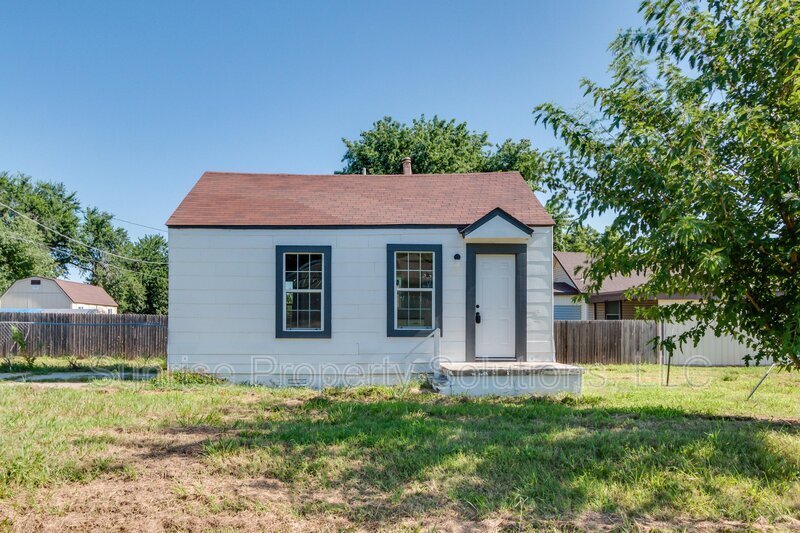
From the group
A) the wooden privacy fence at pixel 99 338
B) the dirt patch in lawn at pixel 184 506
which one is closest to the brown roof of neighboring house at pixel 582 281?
the dirt patch in lawn at pixel 184 506

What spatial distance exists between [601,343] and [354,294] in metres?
8.95

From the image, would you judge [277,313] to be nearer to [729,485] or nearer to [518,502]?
[518,502]

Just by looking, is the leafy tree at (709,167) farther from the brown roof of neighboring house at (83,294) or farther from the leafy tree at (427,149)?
the brown roof of neighboring house at (83,294)

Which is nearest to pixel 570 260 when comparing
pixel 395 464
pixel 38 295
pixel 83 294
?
pixel 395 464

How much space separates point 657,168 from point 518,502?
390cm

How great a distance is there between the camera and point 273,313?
9102 mm

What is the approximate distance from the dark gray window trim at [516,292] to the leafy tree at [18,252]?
35.4 m

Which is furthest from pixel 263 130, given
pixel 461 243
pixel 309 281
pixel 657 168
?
pixel 657 168

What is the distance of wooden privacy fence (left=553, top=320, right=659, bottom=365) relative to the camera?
14.3m

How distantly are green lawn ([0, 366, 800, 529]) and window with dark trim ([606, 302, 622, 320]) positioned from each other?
1332 centimetres

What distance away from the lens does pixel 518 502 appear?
3566 millimetres

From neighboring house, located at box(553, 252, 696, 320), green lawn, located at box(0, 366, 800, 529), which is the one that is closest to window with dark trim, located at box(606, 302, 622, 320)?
neighboring house, located at box(553, 252, 696, 320)

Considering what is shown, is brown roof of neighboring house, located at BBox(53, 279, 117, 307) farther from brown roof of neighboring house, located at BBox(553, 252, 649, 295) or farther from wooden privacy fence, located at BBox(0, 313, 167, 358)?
brown roof of neighboring house, located at BBox(553, 252, 649, 295)

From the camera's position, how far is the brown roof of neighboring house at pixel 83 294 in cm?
3180
